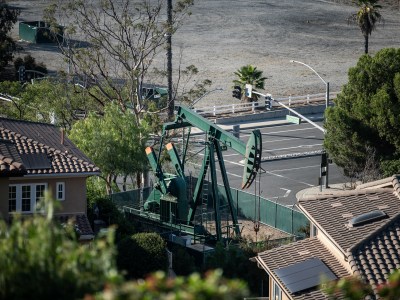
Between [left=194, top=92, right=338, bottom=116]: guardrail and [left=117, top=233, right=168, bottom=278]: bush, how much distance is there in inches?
1513

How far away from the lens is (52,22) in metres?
61.7

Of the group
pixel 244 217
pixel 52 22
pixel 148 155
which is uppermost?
pixel 52 22

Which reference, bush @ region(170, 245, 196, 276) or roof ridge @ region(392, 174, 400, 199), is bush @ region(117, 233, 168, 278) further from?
roof ridge @ region(392, 174, 400, 199)

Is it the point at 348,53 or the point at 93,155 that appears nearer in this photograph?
the point at 93,155

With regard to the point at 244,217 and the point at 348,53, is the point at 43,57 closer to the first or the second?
the point at 348,53

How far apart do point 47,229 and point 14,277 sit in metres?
0.69

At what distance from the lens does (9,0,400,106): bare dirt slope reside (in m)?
95.9

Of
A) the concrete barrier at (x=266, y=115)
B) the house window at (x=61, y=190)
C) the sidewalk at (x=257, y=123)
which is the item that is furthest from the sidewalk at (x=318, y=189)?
the house window at (x=61, y=190)

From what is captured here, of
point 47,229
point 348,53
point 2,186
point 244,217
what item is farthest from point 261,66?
point 47,229

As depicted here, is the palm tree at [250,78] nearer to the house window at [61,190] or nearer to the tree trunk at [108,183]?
the tree trunk at [108,183]

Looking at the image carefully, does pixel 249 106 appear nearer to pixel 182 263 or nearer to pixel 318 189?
pixel 318 189

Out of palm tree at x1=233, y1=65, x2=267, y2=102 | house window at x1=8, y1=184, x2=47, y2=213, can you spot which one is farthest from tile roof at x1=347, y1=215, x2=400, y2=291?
palm tree at x1=233, y1=65, x2=267, y2=102

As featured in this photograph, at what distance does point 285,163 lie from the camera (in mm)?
65562

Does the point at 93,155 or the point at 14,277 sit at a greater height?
the point at 14,277
